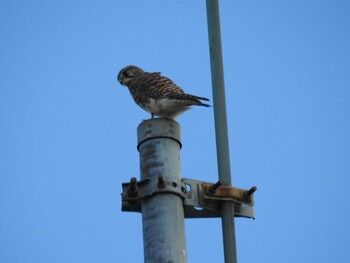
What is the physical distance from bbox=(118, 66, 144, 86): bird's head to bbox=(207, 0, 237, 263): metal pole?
408 centimetres

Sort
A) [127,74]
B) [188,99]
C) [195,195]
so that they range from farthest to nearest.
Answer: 1. [127,74]
2. [188,99]
3. [195,195]

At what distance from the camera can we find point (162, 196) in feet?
8.09

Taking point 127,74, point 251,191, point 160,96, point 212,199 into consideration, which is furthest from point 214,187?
point 127,74

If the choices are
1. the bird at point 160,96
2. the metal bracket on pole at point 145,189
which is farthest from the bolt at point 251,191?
the bird at point 160,96

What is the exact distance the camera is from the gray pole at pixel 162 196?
2346mm

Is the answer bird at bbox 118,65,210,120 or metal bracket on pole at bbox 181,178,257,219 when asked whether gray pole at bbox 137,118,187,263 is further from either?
bird at bbox 118,65,210,120

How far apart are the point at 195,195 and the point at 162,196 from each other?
0.27 metres

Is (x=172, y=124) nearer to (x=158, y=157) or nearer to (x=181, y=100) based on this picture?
(x=158, y=157)

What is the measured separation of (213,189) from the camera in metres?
2.72

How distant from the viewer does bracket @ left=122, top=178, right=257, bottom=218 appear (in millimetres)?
2494

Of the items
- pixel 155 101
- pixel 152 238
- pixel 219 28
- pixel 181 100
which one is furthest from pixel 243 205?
pixel 155 101

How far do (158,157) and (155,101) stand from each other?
319 centimetres

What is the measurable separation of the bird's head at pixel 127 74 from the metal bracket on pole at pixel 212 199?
4664 mm

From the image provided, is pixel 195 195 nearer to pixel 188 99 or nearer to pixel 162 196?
pixel 162 196
